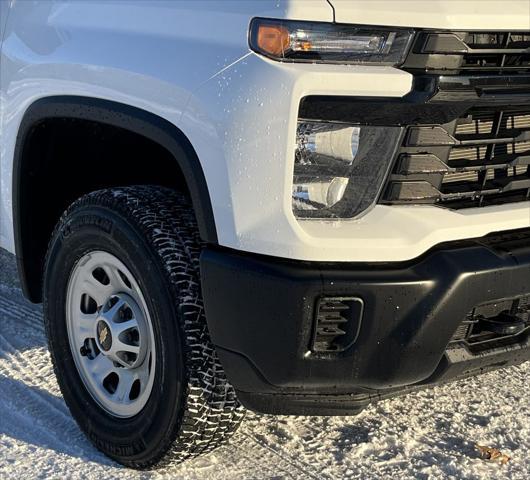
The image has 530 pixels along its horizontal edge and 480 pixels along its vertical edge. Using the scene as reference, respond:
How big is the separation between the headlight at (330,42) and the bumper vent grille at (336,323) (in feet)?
2.17

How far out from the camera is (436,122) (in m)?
2.25

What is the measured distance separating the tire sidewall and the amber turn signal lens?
757 millimetres

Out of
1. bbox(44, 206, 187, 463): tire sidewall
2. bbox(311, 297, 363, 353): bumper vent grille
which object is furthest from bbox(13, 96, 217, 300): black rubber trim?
bbox(311, 297, 363, 353): bumper vent grille

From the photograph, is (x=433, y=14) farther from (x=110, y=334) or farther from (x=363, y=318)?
(x=110, y=334)

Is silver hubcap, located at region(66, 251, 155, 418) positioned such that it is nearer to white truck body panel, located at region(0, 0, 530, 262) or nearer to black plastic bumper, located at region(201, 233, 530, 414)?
black plastic bumper, located at region(201, 233, 530, 414)

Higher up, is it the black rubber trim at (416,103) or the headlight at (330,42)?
the headlight at (330,42)

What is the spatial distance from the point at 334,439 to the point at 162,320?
93 cm

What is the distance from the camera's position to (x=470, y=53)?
7.33ft

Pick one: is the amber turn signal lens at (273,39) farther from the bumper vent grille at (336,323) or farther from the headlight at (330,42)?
the bumper vent grille at (336,323)

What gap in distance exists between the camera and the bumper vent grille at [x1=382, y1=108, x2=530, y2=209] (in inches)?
89.7

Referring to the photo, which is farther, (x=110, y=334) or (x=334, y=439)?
(x=334, y=439)

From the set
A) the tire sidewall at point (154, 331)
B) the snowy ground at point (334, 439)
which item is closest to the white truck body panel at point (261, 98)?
the tire sidewall at point (154, 331)

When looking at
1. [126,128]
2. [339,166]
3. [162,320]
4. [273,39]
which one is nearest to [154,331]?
[162,320]

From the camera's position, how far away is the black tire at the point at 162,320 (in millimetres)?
2539
